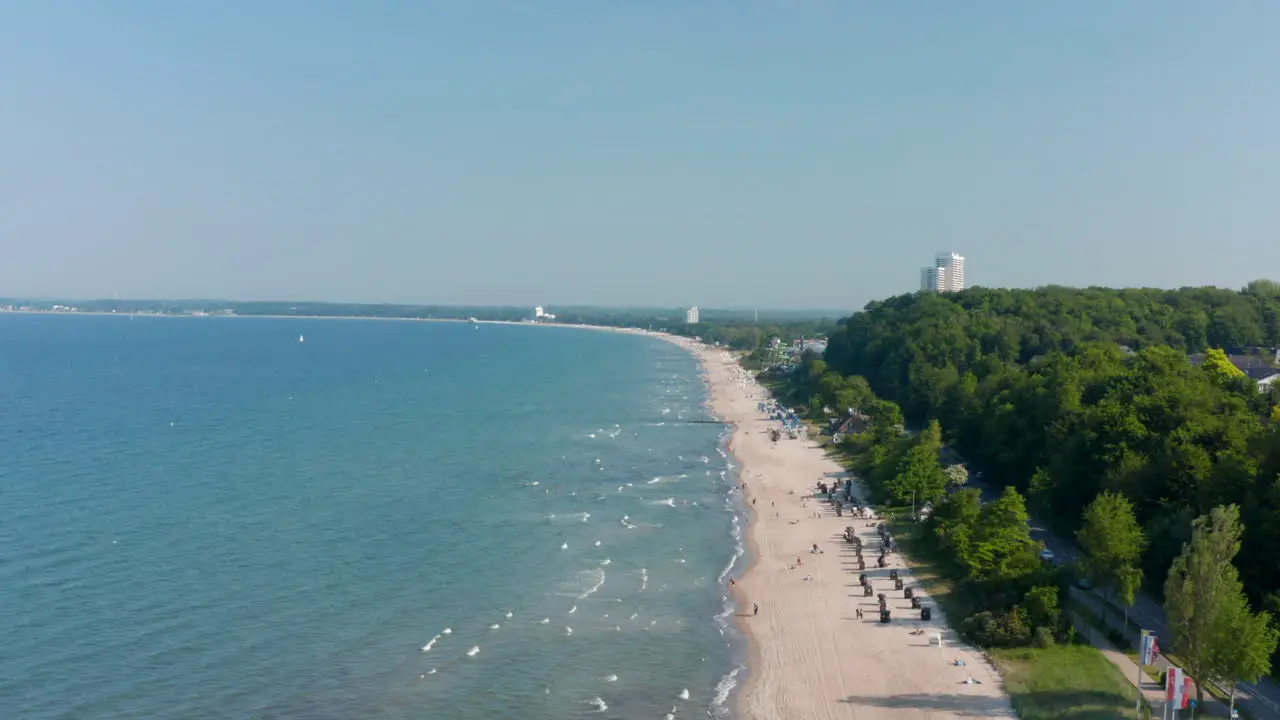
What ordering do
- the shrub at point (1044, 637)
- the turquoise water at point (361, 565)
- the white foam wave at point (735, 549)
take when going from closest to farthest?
the turquoise water at point (361, 565) < the shrub at point (1044, 637) < the white foam wave at point (735, 549)

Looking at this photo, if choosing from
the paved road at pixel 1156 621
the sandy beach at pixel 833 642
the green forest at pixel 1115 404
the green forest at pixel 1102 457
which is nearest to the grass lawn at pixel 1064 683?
the sandy beach at pixel 833 642

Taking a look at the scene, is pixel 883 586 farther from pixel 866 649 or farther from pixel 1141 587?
pixel 1141 587

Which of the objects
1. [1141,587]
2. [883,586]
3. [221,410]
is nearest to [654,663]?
[883,586]

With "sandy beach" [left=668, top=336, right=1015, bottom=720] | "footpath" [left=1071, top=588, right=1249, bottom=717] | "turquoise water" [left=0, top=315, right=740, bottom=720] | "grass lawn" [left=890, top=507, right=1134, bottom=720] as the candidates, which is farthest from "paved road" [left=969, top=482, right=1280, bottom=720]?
"turquoise water" [left=0, top=315, right=740, bottom=720]

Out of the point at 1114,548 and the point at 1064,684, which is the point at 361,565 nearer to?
the point at 1064,684

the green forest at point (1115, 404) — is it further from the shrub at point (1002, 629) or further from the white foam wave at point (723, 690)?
the white foam wave at point (723, 690)

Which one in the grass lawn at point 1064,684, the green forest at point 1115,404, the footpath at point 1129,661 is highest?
the green forest at point 1115,404
